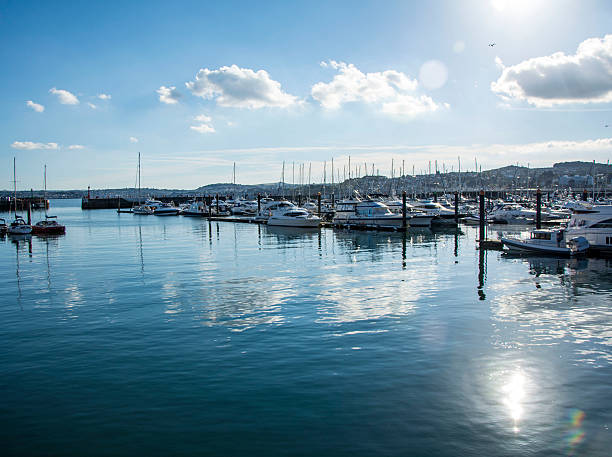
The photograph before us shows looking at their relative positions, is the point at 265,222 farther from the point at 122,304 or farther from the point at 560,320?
the point at 560,320

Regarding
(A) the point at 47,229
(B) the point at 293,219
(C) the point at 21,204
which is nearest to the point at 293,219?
(B) the point at 293,219

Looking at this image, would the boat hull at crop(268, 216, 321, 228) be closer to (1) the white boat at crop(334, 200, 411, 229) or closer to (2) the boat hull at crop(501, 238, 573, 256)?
(1) the white boat at crop(334, 200, 411, 229)

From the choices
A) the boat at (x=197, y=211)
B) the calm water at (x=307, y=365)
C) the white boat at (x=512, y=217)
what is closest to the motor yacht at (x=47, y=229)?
the calm water at (x=307, y=365)

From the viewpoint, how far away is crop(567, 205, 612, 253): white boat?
3669cm

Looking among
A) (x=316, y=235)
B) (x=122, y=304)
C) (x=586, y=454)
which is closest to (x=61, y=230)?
(x=316, y=235)

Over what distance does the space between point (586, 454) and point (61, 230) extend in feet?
215

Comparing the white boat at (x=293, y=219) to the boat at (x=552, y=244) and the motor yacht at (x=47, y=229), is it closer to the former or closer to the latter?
the motor yacht at (x=47, y=229)

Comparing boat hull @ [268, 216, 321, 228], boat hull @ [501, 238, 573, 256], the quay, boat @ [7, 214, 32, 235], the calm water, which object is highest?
the quay

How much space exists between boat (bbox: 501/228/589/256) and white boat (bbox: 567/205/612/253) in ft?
2.69

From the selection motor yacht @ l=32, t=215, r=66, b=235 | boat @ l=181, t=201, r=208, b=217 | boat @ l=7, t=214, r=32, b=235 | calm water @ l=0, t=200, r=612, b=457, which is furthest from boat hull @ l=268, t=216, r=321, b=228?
boat @ l=181, t=201, r=208, b=217

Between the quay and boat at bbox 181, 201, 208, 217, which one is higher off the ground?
the quay

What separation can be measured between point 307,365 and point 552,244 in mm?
29849

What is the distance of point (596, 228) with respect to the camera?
37500 mm

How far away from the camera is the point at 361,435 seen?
9836 millimetres
